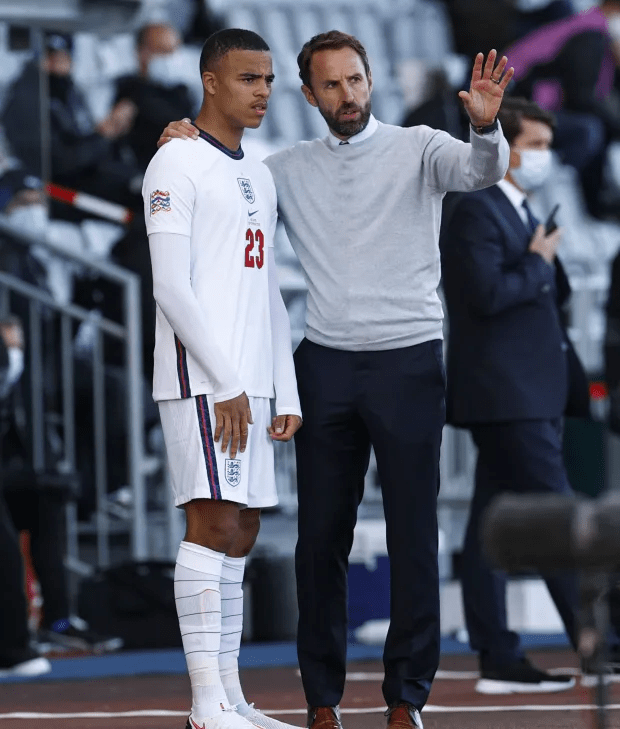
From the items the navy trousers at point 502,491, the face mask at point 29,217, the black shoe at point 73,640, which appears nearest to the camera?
the navy trousers at point 502,491

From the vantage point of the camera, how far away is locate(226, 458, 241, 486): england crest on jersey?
162 inches

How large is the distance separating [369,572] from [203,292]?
3464 mm

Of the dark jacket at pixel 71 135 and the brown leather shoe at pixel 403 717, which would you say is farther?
the dark jacket at pixel 71 135

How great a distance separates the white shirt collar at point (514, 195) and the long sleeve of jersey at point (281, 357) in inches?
51.8

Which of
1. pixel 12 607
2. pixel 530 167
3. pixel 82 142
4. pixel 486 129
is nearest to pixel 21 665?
pixel 12 607

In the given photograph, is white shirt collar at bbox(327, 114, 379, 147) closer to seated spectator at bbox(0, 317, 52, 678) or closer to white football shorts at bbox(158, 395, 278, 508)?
white football shorts at bbox(158, 395, 278, 508)

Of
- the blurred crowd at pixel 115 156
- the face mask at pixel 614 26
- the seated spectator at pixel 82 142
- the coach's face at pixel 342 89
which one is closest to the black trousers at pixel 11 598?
the blurred crowd at pixel 115 156

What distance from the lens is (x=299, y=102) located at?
11359 mm

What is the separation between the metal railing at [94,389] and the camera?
7.75 metres

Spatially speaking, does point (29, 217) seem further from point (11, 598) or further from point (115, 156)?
point (11, 598)

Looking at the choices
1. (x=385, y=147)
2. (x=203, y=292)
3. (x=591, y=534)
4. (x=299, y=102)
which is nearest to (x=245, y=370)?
(x=203, y=292)

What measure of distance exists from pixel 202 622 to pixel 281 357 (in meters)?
0.72

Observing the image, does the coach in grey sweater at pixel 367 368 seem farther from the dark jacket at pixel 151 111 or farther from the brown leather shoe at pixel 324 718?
the dark jacket at pixel 151 111

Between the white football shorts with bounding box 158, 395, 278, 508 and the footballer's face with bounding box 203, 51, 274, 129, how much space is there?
729 millimetres
